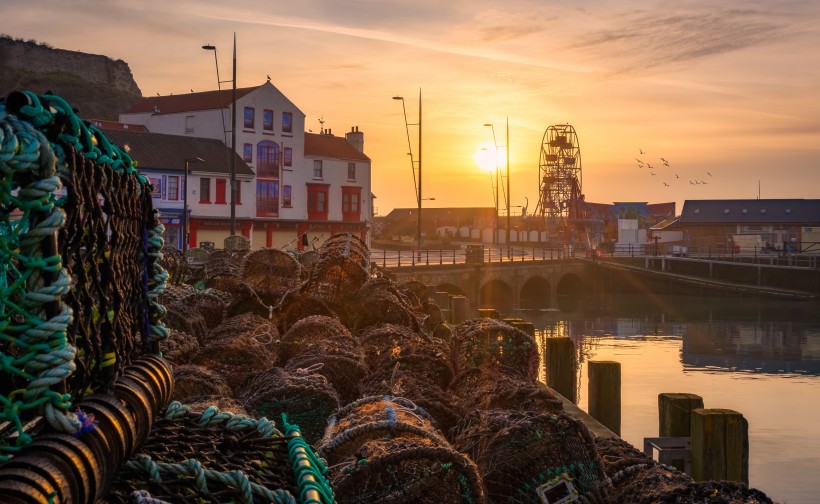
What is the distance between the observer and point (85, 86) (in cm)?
11294

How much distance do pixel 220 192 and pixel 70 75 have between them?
72686mm

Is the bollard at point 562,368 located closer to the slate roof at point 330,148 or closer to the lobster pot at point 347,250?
the lobster pot at point 347,250

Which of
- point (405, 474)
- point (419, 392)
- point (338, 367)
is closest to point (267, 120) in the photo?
point (338, 367)

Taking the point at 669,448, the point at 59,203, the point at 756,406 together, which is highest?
the point at 59,203

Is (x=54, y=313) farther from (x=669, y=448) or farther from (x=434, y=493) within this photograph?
(x=669, y=448)

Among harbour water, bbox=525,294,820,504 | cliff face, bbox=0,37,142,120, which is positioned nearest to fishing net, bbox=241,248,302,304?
harbour water, bbox=525,294,820,504

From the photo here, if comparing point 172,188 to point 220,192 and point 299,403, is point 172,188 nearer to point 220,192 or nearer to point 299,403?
point 220,192

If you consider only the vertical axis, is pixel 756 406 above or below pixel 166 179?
below

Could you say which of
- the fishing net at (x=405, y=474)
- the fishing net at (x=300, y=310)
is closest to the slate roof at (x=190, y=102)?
the fishing net at (x=300, y=310)

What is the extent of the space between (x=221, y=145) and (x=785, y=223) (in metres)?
56.8

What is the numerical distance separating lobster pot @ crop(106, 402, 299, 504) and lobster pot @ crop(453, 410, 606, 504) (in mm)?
2909

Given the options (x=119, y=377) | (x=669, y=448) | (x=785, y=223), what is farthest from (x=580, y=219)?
(x=119, y=377)

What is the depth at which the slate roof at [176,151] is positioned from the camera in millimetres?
49000

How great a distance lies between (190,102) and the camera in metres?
59.1
